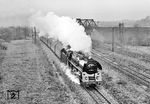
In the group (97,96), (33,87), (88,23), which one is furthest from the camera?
(88,23)

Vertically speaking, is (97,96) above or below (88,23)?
below

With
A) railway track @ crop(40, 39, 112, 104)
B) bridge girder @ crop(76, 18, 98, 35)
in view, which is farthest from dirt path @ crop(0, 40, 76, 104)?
bridge girder @ crop(76, 18, 98, 35)

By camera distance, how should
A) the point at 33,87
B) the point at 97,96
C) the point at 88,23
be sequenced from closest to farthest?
the point at 97,96, the point at 33,87, the point at 88,23

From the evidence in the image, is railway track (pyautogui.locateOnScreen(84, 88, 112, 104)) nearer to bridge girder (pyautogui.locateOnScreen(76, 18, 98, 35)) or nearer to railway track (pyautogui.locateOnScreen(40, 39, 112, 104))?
railway track (pyautogui.locateOnScreen(40, 39, 112, 104))

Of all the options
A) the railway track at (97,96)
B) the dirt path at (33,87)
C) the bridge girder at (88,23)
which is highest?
the bridge girder at (88,23)

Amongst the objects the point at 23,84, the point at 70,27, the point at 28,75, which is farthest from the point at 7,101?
the point at 70,27

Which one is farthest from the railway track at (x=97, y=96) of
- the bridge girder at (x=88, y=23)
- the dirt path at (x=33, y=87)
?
the bridge girder at (x=88, y=23)

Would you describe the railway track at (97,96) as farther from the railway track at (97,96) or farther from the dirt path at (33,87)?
the dirt path at (33,87)

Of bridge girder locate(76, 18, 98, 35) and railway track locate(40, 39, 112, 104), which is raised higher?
bridge girder locate(76, 18, 98, 35)

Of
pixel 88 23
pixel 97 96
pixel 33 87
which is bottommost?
pixel 97 96

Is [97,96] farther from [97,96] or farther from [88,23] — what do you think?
[88,23]

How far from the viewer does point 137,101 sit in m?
18.6

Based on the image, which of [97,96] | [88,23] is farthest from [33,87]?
[88,23]

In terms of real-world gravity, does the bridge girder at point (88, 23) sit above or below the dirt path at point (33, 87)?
above
